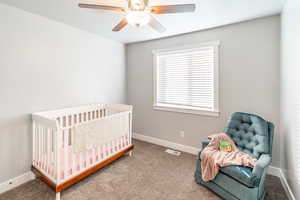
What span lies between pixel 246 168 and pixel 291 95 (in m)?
0.98

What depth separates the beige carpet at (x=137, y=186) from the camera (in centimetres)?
180

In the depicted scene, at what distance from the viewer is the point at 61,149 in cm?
186

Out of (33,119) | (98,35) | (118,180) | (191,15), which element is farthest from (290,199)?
(98,35)

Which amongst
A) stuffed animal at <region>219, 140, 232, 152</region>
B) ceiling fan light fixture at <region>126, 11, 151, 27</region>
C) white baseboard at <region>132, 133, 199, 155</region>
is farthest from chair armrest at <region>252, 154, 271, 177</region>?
ceiling fan light fixture at <region>126, 11, 151, 27</region>

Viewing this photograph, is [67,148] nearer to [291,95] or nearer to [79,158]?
[79,158]

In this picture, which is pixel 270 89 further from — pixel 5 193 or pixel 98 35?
pixel 5 193

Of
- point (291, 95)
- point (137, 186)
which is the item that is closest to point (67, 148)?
point (137, 186)

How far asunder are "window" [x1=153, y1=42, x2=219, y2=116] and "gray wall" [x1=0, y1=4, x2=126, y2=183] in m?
1.45

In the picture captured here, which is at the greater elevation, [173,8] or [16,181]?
[173,8]

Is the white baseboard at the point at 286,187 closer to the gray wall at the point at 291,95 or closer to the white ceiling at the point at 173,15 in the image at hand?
the gray wall at the point at 291,95

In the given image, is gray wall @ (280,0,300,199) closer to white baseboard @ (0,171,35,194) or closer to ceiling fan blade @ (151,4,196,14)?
ceiling fan blade @ (151,4,196,14)

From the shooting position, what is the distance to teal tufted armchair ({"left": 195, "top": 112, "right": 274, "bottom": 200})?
1.53 metres

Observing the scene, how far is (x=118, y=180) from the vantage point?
2105 mm

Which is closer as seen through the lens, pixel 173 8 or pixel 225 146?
pixel 173 8
